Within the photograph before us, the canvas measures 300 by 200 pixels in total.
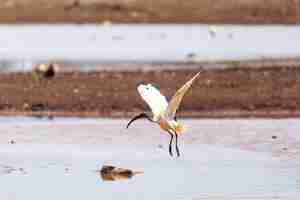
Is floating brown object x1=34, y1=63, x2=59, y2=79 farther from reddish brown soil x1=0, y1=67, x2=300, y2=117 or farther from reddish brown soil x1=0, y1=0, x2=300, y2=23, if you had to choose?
reddish brown soil x1=0, y1=0, x2=300, y2=23

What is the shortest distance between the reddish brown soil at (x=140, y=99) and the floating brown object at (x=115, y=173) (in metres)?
4.31

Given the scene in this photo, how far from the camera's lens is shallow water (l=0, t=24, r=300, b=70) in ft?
74.1

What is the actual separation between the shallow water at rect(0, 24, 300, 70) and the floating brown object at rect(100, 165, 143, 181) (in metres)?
9.23

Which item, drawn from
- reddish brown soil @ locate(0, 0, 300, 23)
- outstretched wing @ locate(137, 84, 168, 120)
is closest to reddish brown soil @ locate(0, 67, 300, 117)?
outstretched wing @ locate(137, 84, 168, 120)

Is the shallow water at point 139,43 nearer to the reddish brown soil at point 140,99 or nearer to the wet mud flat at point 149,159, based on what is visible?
the reddish brown soil at point 140,99

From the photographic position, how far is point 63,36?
90.8ft

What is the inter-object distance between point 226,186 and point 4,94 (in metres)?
6.87

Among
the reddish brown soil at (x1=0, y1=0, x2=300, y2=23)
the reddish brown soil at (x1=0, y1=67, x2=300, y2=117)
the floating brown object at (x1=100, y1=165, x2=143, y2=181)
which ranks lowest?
the floating brown object at (x1=100, y1=165, x2=143, y2=181)

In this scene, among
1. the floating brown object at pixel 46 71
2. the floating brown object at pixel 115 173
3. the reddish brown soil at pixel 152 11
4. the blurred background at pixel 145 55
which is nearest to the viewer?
the floating brown object at pixel 115 173

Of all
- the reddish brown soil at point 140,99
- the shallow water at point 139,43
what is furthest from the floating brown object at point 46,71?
the shallow water at point 139,43

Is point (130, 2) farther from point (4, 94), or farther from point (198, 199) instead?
point (198, 199)

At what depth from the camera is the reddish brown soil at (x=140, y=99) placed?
1638 centimetres

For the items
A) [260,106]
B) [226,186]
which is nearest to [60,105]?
[260,106]

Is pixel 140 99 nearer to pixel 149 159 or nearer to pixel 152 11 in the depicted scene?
pixel 149 159
